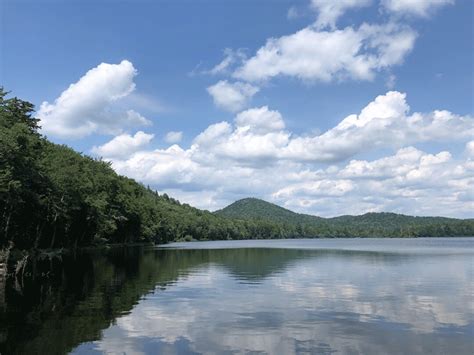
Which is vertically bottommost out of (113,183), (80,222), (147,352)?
(147,352)

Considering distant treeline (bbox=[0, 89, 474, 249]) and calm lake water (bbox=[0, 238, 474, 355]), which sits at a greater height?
distant treeline (bbox=[0, 89, 474, 249])

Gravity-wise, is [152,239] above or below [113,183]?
below

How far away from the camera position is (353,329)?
2295 cm

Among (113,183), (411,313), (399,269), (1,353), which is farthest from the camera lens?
(113,183)

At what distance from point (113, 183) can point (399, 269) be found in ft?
301

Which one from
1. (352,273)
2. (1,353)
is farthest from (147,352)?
(352,273)

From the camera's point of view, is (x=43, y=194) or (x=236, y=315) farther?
(x=43, y=194)

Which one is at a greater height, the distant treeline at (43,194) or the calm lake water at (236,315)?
the distant treeline at (43,194)

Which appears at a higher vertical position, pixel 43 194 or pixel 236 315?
pixel 43 194

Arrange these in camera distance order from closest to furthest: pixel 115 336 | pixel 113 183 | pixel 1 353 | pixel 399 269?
pixel 1 353, pixel 115 336, pixel 399 269, pixel 113 183

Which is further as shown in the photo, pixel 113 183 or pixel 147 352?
pixel 113 183

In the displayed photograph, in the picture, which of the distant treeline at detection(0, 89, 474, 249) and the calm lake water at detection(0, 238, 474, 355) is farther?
the distant treeline at detection(0, 89, 474, 249)

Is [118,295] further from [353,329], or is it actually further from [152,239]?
[152,239]

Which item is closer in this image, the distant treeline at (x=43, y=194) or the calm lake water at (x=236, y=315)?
the calm lake water at (x=236, y=315)
